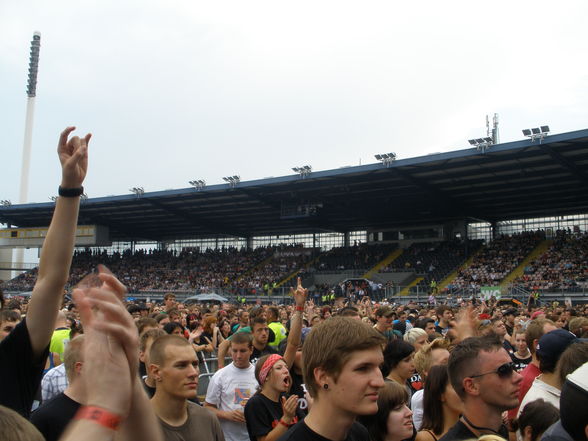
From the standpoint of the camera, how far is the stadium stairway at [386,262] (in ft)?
119

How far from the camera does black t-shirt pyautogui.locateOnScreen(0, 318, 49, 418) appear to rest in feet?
7.89

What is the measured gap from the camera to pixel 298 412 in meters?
4.21

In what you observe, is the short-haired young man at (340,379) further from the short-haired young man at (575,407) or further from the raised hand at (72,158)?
the raised hand at (72,158)

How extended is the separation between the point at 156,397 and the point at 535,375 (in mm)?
3371

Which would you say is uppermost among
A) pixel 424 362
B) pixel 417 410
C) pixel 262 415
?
pixel 424 362

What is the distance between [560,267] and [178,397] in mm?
30198

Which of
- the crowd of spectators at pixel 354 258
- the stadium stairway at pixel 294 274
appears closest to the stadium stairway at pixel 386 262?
the crowd of spectators at pixel 354 258

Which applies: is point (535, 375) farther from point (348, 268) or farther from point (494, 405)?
point (348, 268)

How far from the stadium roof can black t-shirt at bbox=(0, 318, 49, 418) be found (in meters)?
24.0

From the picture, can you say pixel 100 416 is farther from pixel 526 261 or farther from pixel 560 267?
pixel 526 261

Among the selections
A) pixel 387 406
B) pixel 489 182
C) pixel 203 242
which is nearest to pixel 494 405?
pixel 387 406

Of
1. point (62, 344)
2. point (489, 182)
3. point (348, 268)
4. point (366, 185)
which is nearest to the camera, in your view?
point (62, 344)

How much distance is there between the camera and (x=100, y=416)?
122cm

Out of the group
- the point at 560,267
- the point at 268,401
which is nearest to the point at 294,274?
the point at 560,267
